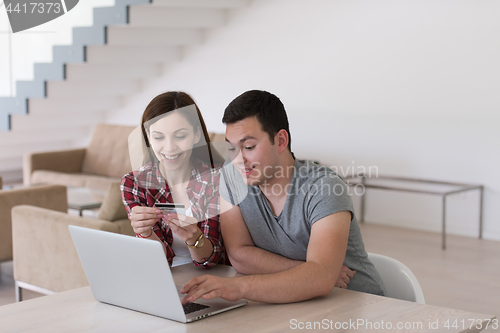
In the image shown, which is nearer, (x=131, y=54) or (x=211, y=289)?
(x=211, y=289)

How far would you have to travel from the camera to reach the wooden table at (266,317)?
3.81 feet

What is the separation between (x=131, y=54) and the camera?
583 centimetres

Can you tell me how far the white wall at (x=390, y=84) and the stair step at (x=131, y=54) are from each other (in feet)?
2.30

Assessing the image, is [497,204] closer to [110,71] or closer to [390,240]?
[390,240]

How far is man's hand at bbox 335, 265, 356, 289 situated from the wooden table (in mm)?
140

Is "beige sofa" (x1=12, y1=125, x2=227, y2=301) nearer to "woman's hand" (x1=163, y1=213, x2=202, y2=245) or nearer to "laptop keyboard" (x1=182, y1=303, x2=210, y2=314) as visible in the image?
"woman's hand" (x1=163, y1=213, x2=202, y2=245)

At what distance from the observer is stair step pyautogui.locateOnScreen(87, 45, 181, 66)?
17.8 ft

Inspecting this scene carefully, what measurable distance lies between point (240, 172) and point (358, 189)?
11.8 feet

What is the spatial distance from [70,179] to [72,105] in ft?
4.59

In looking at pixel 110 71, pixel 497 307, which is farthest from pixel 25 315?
pixel 110 71

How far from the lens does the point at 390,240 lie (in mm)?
4363

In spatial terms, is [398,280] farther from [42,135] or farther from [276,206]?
[42,135]

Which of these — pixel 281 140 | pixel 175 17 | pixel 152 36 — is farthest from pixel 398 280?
pixel 152 36

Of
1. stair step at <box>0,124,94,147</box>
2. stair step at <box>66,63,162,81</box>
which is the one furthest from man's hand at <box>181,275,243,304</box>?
stair step at <box>0,124,94,147</box>
